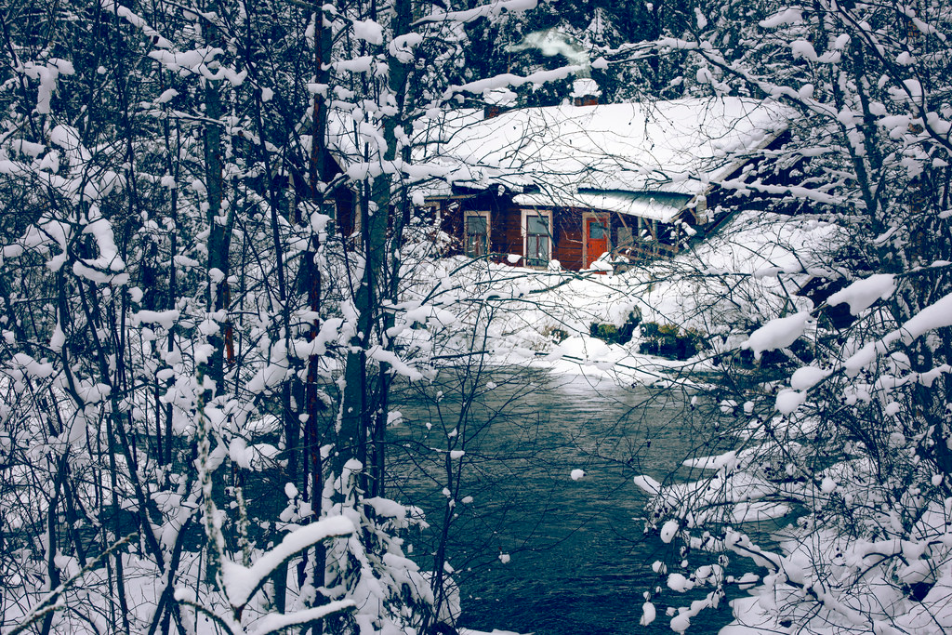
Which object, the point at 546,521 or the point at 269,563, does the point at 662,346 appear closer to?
the point at 546,521

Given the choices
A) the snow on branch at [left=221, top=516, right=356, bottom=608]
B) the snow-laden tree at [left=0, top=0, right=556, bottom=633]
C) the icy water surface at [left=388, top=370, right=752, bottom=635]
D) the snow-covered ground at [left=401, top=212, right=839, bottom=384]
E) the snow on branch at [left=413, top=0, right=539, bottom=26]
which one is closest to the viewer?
the snow on branch at [left=221, top=516, right=356, bottom=608]

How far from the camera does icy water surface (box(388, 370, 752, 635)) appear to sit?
17.9ft

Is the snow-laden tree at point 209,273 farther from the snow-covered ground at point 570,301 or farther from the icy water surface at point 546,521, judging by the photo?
the icy water surface at point 546,521

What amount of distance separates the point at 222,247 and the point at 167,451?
4.60 ft

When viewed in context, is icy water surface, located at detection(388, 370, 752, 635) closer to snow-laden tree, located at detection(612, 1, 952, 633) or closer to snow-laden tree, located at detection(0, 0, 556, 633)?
snow-laden tree, located at detection(612, 1, 952, 633)

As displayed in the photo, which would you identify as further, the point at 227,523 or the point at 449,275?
the point at 449,275

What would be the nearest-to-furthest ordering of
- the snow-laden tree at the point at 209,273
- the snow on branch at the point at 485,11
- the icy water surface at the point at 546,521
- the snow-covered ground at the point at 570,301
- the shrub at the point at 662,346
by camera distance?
the snow-laden tree at the point at 209,273 < the snow on branch at the point at 485,11 < the snow-covered ground at the point at 570,301 < the icy water surface at the point at 546,521 < the shrub at the point at 662,346

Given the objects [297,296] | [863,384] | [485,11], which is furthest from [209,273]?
[863,384]

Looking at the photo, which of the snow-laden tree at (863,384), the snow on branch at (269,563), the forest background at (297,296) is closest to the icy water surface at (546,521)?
the snow-laden tree at (863,384)

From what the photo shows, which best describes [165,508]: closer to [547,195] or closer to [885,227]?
[547,195]

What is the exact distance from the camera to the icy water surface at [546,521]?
546 centimetres

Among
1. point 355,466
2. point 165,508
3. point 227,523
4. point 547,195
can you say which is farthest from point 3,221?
point 547,195

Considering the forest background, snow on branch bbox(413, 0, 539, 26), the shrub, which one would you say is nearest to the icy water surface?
the forest background

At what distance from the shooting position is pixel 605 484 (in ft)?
31.0
